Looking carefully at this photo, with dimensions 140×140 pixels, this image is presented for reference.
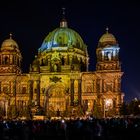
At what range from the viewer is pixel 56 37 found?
109000 mm

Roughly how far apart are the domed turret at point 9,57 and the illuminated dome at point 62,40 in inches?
328

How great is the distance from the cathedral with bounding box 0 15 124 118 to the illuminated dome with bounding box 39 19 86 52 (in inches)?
107

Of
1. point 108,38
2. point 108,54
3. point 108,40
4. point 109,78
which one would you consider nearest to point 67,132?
point 109,78

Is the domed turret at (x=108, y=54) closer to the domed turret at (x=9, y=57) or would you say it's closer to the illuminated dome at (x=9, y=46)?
the domed turret at (x=9, y=57)

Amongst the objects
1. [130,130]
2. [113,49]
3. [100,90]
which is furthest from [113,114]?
[130,130]

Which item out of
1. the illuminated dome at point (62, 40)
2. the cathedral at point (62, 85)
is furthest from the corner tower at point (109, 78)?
the illuminated dome at point (62, 40)

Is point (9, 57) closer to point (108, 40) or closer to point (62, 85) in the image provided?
point (62, 85)

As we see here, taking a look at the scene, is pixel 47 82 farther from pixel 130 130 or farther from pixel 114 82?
pixel 130 130

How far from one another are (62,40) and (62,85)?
565 inches

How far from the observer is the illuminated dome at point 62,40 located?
107 meters

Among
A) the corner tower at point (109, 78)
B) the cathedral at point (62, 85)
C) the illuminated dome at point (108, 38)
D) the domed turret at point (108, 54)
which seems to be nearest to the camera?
the corner tower at point (109, 78)

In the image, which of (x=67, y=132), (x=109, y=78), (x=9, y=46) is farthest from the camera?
(x=9, y=46)

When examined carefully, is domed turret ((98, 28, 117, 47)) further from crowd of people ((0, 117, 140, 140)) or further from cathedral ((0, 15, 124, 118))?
crowd of people ((0, 117, 140, 140))

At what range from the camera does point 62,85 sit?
320 ft
